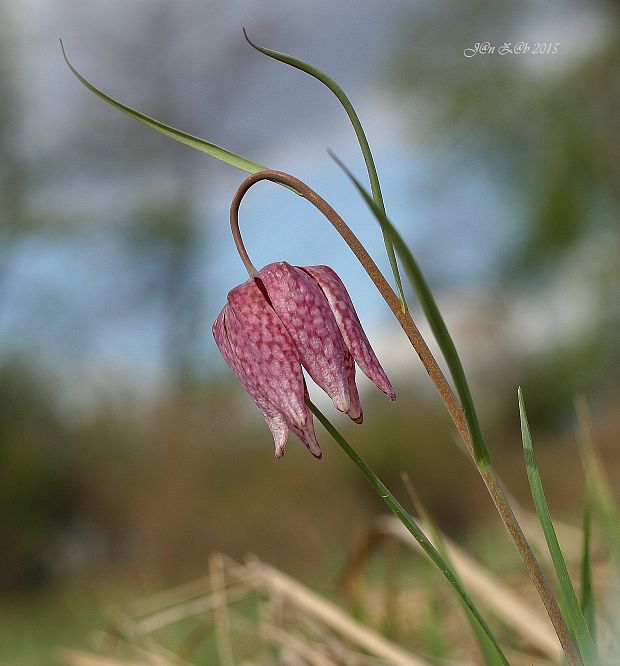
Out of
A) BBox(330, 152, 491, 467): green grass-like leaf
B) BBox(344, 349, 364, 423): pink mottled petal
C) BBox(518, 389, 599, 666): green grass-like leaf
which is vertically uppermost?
BBox(344, 349, 364, 423): pink mottled petal

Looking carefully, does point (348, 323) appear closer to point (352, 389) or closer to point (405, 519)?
point (352, 389)

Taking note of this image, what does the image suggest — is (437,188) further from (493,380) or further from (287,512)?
(287,512)

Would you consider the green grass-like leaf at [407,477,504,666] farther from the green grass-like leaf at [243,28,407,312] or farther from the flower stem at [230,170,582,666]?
the green grass-like leaf at [243,28,407,312]

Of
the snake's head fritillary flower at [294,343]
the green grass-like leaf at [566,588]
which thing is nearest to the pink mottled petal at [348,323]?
the snake's head fritillary flower at [294,343]

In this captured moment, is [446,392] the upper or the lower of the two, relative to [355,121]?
lower

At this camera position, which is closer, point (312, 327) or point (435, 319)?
point (435, 319)

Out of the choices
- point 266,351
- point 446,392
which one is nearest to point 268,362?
point 266,351

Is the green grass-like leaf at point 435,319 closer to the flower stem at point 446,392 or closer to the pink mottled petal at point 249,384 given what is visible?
the flower stem at point 446,392

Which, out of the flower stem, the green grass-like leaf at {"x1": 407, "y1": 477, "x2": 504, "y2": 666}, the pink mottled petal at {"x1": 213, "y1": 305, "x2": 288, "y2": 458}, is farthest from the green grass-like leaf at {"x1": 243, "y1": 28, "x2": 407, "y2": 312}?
the green grass-like leaf at {"x1": 407, "y1": 477, "x2": 504, "y2": 666}
